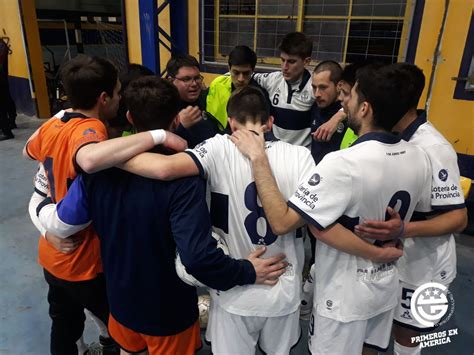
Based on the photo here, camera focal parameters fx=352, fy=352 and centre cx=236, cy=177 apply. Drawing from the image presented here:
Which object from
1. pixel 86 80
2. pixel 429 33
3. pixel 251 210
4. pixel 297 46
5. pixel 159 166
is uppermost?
pixel 429 33

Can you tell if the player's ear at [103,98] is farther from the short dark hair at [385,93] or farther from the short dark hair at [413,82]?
the short dark hair at [413,82]

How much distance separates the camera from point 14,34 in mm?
7586

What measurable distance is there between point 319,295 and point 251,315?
31 cm

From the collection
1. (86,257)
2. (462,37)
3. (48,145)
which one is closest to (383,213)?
(86,257)

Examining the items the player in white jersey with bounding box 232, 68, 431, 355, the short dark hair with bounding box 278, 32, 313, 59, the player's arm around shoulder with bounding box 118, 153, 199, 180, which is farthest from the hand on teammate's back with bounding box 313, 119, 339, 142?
the player's arm around shoulder with bounding box 118, 153, 199, 180

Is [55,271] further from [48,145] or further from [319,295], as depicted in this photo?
[319,295]

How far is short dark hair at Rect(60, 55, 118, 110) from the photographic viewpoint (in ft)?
4.82

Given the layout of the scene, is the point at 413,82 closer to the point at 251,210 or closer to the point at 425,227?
the point at 425,227

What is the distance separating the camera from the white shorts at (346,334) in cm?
145

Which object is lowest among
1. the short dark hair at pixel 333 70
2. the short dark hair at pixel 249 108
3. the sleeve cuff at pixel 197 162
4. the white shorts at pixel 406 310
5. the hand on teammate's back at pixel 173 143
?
the white shorts at pixel 406 310

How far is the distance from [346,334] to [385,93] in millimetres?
970

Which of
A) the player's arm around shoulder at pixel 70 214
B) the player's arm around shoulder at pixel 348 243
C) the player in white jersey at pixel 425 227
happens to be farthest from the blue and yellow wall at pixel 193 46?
the player's arm around shoulder at pixel 70 214

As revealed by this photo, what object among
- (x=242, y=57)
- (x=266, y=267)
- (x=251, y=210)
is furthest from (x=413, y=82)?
(x=242, y=57)

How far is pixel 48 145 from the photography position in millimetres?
1502
